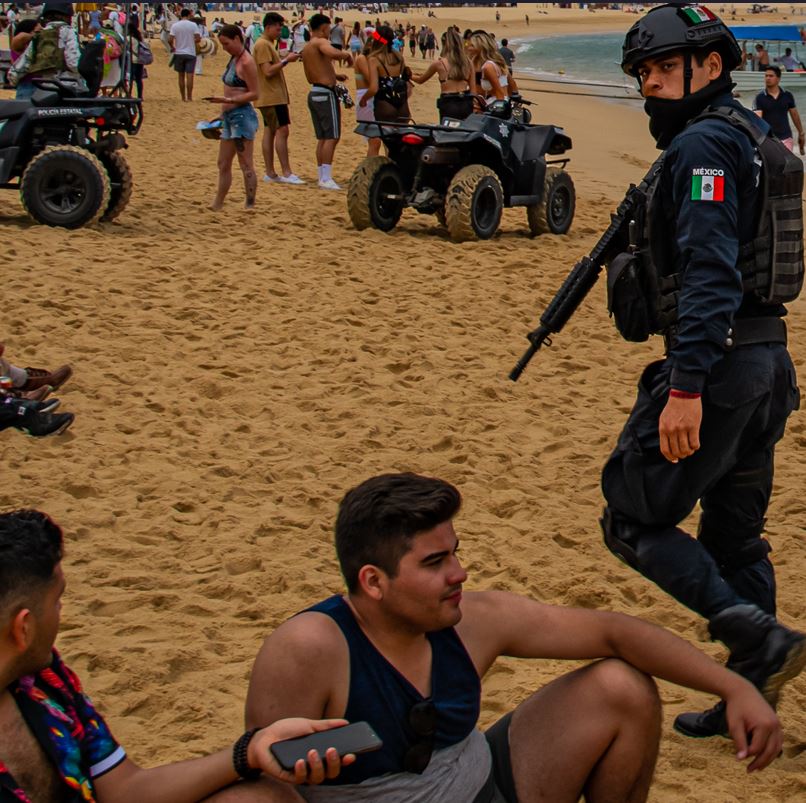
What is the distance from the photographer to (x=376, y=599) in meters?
2.64

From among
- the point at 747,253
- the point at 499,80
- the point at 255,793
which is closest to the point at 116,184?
the point at 499,80

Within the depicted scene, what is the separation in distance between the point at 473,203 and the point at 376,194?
0.87 metres

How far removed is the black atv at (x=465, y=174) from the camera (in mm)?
10430

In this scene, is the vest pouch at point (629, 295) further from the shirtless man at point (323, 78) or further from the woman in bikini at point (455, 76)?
the shirtless man at point (323, 78)

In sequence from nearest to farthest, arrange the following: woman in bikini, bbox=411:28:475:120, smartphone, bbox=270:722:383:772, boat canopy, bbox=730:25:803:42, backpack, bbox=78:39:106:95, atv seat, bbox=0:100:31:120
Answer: smartphone, bbox=270:722:383:772, atv seat, bbox=0:100:31:120, backpack, bbox=78:39:106:95, woman in bikini, bbox=411:28:475:120, boat canopy, bbox=730:25:803:42

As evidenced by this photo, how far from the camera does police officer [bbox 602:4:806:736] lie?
3.25 metres

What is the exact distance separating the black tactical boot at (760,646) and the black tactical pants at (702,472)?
0.21 feet

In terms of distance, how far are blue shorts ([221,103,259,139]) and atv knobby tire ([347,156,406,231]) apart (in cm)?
114

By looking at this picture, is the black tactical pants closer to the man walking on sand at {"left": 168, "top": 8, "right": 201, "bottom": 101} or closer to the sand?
the sand

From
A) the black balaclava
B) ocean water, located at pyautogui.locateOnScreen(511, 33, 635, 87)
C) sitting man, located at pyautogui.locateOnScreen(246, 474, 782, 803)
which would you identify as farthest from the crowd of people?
ocean water, located at pyautogui.locateOnScreen(511, 33, 635, 87)

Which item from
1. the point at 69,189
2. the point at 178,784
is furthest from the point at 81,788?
the point at 69,189

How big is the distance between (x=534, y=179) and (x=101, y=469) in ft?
20.1

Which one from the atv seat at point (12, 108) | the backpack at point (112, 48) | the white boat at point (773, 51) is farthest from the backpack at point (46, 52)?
the white boat at point (773, 51)

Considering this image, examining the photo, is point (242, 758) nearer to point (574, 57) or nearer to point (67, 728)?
point (67, 728)
